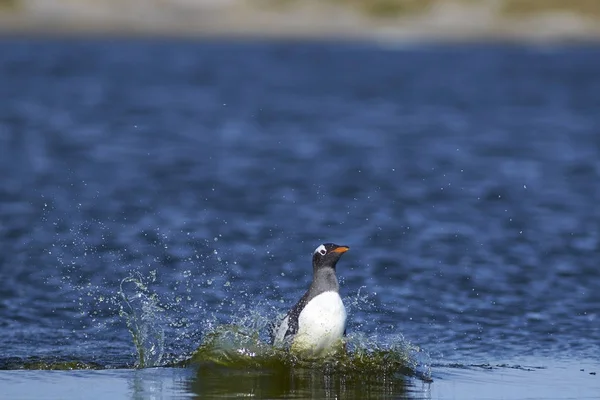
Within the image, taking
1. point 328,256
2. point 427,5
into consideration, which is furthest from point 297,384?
point 427,5

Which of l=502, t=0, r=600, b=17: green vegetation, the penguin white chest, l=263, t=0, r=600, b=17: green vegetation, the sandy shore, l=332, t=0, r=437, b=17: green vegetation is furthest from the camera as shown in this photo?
l=332, t=0, r=437, b=17: green vegetation

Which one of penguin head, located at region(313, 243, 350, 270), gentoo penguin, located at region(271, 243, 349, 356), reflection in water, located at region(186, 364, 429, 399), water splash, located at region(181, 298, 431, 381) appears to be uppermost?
penguin head, located at region(313, 243, 350, 270)

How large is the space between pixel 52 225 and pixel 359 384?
913 centimetres

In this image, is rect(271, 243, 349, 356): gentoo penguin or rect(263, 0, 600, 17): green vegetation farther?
rect(263, 0, 600, 17): green vegetation

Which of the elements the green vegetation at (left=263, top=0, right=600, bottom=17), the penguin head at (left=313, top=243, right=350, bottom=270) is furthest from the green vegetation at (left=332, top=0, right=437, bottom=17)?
the penguin head at (left=313, top=243, right=350, bottom=270)

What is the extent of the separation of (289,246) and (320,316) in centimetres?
652

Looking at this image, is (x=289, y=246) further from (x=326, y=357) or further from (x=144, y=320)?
(x=326, y=357)

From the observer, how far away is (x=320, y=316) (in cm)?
1144

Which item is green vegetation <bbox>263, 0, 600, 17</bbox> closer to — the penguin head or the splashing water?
the splashing water

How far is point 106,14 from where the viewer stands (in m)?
113

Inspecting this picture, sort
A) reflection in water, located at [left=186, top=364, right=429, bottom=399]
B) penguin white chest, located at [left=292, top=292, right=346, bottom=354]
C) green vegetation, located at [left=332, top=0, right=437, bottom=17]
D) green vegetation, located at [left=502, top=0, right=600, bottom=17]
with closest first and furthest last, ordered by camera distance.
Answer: reflection in water, located at [left=186, top=364, right=429, bottom=399]
penguin white chest, located at [left=292, top=292, right=346, bottom=354]
green vegetation, located at [left=502, top=0, right=600, bottom=17]
green vegetation, located at [left=332, top=0, right=437, bottom=17]

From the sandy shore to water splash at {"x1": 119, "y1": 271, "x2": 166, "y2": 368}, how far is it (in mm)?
95025

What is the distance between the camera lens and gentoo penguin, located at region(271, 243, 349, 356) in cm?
1144

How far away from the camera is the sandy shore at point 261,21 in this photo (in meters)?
109
